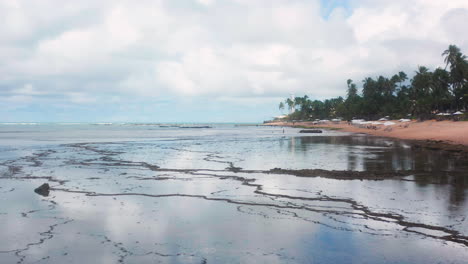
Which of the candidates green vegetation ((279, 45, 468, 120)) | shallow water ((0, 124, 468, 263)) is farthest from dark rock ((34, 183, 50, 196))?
green vegetation ((279, 45, 468, 120))

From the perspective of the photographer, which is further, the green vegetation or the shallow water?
the green vegetation

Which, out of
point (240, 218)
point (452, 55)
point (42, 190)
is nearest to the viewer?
point (240, 218)

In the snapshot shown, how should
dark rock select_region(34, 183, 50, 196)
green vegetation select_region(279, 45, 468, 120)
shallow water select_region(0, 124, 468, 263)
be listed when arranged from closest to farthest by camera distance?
shallow water select_region(0, 124, 468, 263) → dark rock select_region(34, 183, 50, 196) → green vegetation select_region(279, 45, 468, 120)

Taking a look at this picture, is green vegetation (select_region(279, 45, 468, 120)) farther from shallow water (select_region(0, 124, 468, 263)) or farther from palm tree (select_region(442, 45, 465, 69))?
shallow water (select_region(0, 124, 468, 263))

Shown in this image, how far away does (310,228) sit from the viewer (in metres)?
10.4

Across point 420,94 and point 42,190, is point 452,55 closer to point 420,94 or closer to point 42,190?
point 420,94

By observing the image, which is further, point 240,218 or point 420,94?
point 420,94

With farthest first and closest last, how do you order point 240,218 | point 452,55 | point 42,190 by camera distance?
point 452,55 < point 42,190 < point 240,218

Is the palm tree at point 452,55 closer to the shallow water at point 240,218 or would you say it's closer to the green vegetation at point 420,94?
the green vegetation at point 420,94

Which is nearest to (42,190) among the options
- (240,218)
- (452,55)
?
(240,218)

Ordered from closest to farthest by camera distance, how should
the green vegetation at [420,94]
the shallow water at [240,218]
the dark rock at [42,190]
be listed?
the shallow water at [240,218] < the dark rock at [42,190] < the green vegetation at [420,94]

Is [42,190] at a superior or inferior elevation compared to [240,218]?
superior

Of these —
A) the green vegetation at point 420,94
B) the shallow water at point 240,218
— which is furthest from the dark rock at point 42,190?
the green vegetation at point 420,94

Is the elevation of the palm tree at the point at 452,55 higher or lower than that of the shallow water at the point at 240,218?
higher
